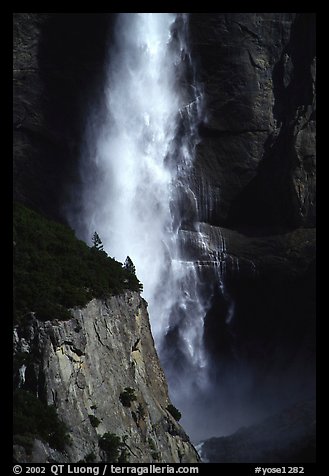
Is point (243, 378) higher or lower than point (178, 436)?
higher

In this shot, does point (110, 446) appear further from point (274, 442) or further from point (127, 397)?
point (274, 442)

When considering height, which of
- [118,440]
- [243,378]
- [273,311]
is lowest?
[118,440]

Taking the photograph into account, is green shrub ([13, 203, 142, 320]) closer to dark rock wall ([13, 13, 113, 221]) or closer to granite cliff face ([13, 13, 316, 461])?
dark rock wall ([13, 13, 113, 221])

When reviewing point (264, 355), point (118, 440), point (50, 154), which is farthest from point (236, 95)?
point (118, 440)

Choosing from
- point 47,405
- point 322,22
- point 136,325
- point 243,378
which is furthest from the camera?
point 243,378

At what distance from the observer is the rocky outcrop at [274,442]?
41.1 meters

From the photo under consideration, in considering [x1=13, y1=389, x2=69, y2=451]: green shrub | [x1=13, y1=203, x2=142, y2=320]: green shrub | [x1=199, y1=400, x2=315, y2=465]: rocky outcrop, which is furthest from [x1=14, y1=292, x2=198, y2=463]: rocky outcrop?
[x1=199, y1=400, x2=315, y2=465]: rocky outcrop

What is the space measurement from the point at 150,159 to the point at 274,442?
2337 centimetres

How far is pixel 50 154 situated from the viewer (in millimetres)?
58344

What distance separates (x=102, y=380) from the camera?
1220 inches

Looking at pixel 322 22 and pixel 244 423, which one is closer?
pixel 322 22

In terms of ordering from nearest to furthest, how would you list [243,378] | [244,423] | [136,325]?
[136,325] → [244,423] → [243,378]

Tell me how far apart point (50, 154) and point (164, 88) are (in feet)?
29.0

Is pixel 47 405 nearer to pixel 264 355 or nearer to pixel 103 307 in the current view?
pixel 103 307
